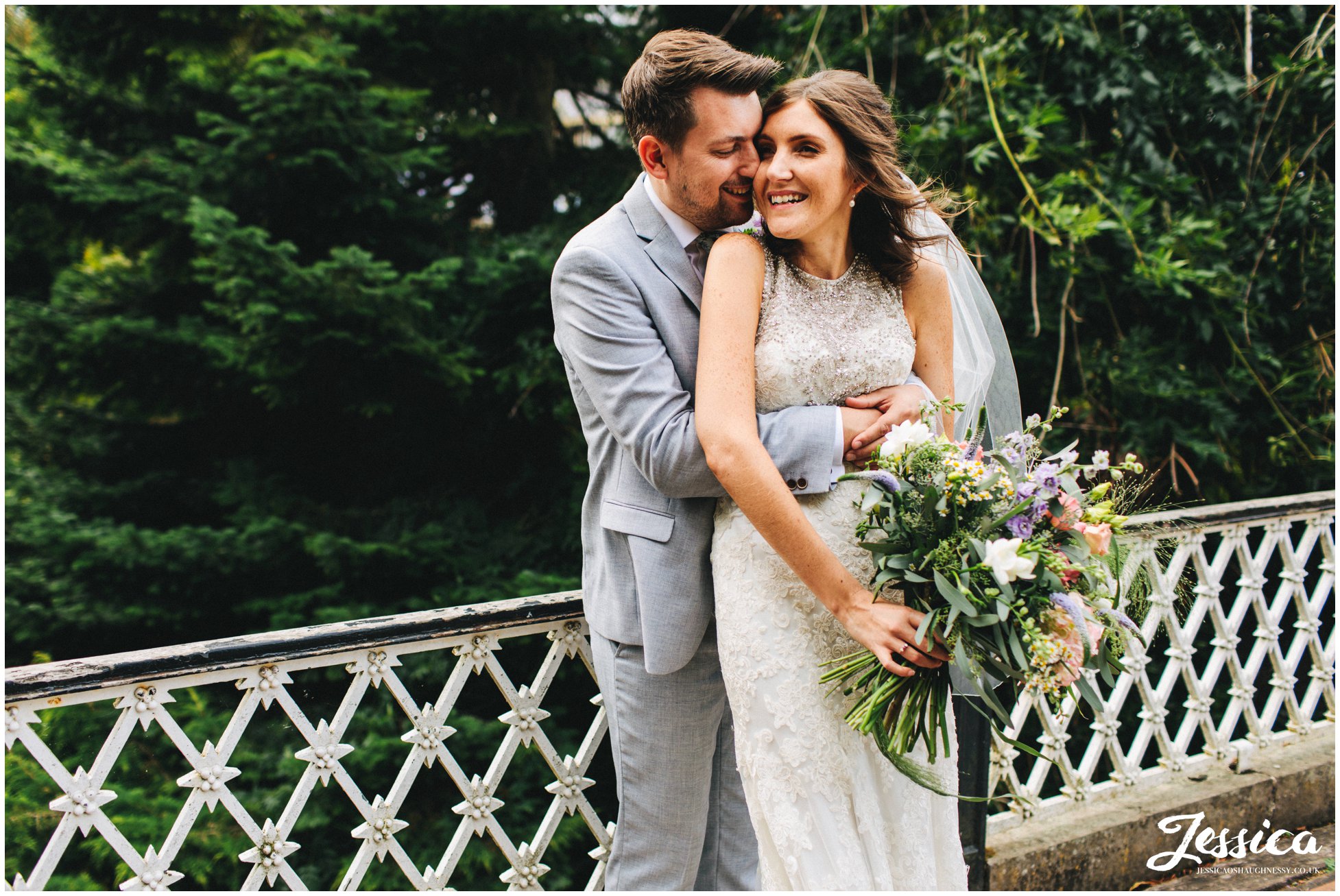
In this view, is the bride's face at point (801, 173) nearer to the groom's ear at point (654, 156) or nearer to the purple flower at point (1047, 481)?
the groom's ear at point (654, 156)

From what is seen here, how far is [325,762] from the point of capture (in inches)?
76.1

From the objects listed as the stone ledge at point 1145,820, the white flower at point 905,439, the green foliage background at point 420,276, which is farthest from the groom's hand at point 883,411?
the green foliage background at point 420,276

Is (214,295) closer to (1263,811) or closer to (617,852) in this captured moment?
(617,852)

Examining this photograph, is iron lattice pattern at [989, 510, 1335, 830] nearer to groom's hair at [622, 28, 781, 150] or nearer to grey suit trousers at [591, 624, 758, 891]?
grey suit trousers at [591, 624, 758, 891]

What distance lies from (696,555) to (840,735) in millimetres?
436

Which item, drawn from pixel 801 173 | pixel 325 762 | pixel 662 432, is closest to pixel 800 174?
pixel 801 173

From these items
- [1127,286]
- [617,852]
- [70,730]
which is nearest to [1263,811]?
[1127,286]

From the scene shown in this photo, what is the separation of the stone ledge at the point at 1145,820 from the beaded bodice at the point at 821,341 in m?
1.65

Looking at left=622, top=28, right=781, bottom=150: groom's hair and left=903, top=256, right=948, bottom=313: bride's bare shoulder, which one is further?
left=903, top=256, right=948, bottom=313: bride's bare shoulder

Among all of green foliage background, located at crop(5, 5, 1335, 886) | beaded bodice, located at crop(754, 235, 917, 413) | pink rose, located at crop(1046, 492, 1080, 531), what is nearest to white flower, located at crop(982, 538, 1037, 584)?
pink rose, located at crop(1046, 492, 1080, 531)

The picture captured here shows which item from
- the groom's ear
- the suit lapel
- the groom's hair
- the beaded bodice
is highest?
the groom's hair

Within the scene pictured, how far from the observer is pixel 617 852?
70.8 inches

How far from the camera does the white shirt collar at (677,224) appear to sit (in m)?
1.78

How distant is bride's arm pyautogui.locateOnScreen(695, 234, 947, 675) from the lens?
59.3 inches
